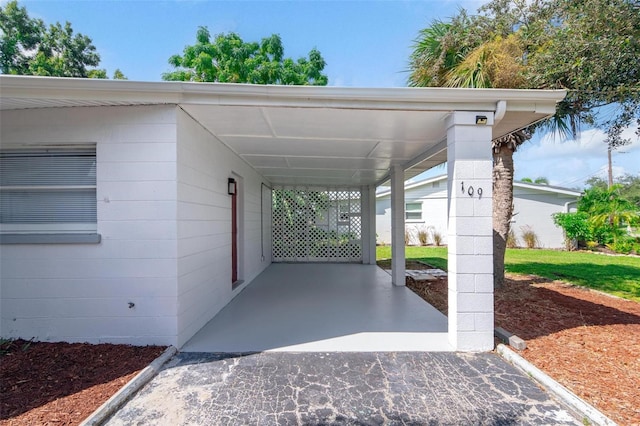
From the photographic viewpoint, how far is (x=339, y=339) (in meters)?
3.88

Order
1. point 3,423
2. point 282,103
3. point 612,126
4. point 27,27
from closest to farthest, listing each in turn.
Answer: point 3,423
point 282,103
point 612,126
point 27,27

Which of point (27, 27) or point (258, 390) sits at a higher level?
point (27, 27)

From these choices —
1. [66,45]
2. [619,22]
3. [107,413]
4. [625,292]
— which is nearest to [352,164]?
[619,22]

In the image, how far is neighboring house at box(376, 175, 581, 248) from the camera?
15914 millimetres

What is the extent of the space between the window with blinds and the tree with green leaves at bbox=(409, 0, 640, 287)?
5683mm

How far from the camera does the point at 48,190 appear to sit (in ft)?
12.3

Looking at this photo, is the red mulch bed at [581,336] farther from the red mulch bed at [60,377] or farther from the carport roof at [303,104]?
the red mulch bed at [60,377]

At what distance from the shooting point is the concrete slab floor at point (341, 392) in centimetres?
238

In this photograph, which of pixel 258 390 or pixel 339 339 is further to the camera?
pixel 339 339

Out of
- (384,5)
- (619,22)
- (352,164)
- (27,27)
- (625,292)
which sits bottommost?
(625,292)

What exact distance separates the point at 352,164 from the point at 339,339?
393cm

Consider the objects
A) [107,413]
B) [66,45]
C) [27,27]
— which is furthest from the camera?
[66,45]

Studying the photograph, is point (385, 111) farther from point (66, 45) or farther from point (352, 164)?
point (66, 45)

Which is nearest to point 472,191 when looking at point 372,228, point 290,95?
point 290,95
